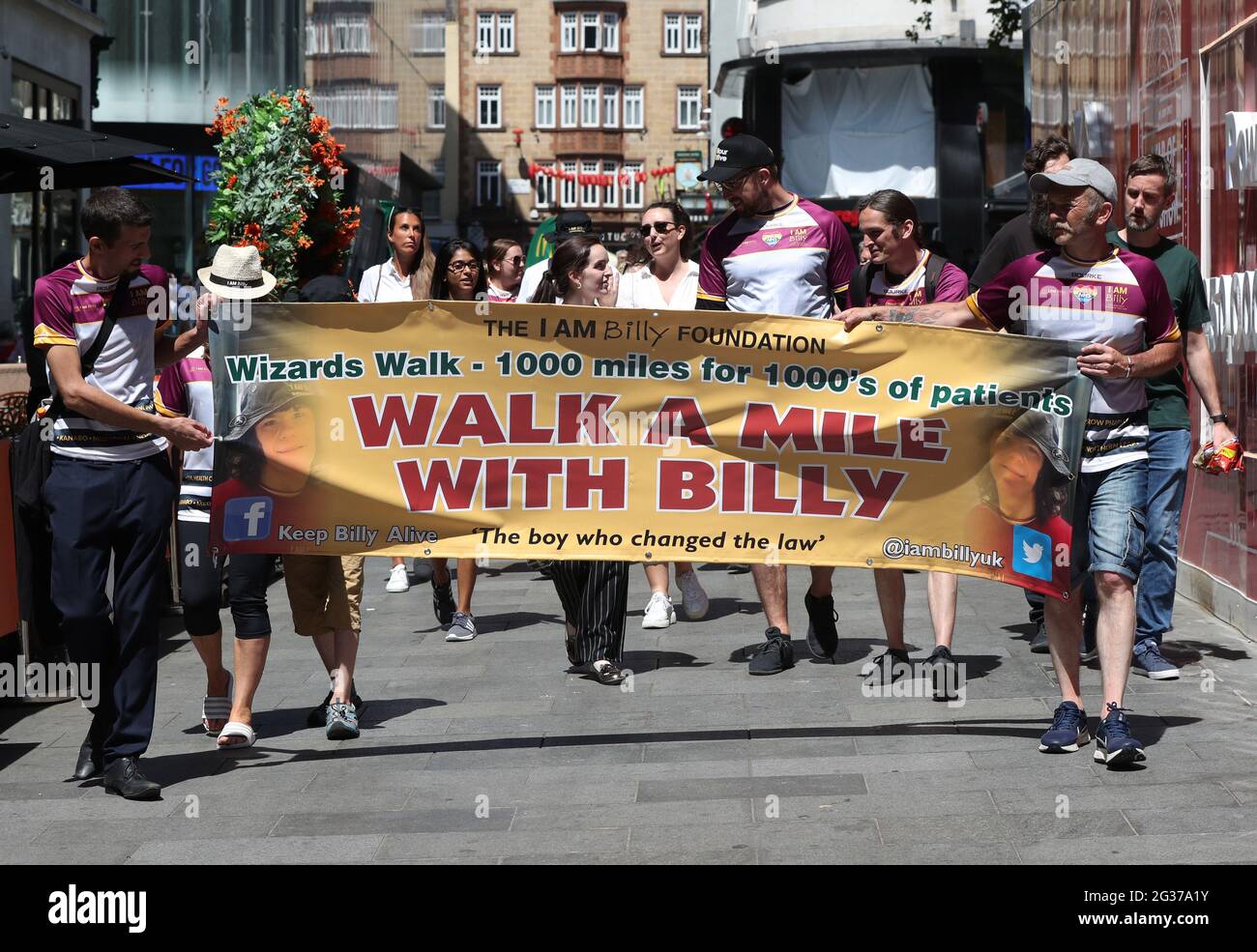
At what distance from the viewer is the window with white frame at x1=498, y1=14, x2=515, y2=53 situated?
243ft

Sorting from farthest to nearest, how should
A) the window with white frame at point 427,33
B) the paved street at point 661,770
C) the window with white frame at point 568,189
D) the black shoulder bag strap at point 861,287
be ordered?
1. the window with white frame at point 568,189
2. the window with white frame at point 427,33
3. the black shoulder bag strap at point 861,287
4. the paved street at point 661,770

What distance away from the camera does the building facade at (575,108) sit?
7188 cm

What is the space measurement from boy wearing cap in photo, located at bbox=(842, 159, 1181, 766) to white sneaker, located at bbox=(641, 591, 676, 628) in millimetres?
3496

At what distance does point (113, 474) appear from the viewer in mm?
6336

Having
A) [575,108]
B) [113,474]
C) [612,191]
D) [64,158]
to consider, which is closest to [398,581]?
[64,158]

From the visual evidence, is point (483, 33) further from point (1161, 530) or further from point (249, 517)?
point (249, 517)

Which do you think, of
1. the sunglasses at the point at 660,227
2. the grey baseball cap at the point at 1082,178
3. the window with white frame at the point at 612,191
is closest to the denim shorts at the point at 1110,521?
the grey baseball cap at the point at 1082,178

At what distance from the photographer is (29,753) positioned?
7172mm

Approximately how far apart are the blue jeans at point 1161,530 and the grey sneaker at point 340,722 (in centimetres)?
352

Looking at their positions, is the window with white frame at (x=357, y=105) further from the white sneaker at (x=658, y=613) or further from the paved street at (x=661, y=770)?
the paved street at (x=661, y=770)

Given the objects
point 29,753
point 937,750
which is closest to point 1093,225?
point 937,750

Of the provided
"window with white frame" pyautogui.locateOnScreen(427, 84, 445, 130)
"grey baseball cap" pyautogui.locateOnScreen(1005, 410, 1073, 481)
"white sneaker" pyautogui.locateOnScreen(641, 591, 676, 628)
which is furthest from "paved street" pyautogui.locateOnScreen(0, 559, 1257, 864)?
"window with white frame" pyautogui.locateOnScreen(427, 84, 445, 130)

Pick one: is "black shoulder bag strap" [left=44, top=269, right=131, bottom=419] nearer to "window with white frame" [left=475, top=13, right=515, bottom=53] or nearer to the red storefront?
the red storefront

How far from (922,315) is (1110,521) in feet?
3.60
